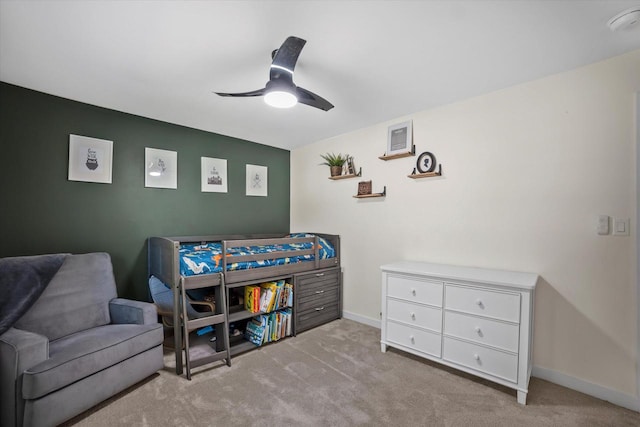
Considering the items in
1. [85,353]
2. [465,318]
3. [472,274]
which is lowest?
[85,353]

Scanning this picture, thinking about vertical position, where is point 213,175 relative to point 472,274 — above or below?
above

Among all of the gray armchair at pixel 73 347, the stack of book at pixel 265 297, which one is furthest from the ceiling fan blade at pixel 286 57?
the gray armchair at pixel 73 347

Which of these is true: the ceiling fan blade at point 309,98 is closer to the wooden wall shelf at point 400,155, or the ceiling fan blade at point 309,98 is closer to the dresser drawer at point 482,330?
the wooden wall shelf at point 400,155

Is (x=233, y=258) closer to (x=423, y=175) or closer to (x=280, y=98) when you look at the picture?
(x=280, y=98)

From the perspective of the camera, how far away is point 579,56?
1926mm

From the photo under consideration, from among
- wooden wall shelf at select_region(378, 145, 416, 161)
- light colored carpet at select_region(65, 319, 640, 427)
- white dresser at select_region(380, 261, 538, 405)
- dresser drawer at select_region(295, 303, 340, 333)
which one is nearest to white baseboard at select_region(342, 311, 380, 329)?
dresser drawer at select_region(295, 303, 340, 333)

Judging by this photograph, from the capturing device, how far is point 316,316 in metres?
3.24

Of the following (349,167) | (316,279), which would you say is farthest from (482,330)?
(349,167)

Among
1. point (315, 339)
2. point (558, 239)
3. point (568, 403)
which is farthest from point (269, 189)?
point (568, 403)

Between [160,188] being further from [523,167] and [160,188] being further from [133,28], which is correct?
Answer: [523,167]

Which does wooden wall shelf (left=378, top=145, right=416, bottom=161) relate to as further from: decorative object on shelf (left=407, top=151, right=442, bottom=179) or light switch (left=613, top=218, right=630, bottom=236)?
light switch (left=613, top=218, right=630, bottom=236)

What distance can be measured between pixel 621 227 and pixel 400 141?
1.86 metres

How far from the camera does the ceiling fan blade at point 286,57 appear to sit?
1.60 meters

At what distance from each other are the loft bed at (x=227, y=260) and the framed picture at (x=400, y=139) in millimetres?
1261
